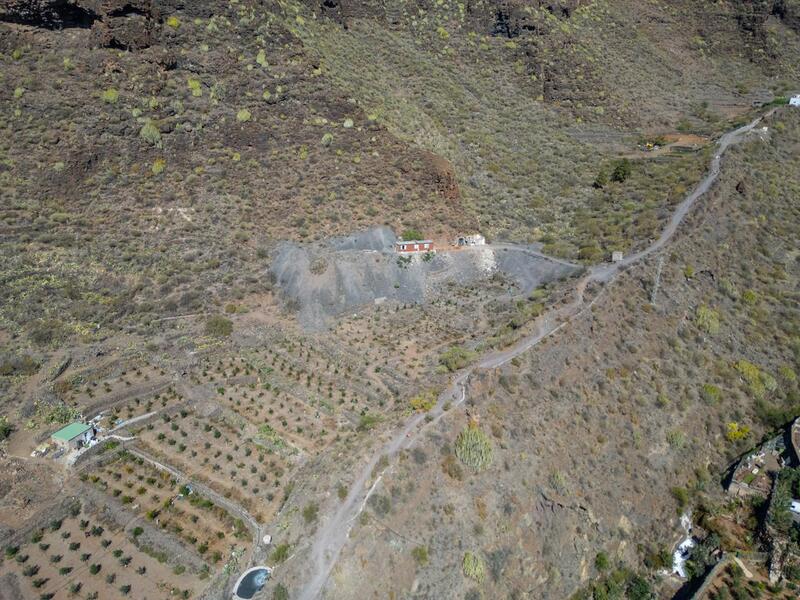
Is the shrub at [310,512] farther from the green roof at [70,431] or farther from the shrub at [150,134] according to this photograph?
the shrub at [150,134]

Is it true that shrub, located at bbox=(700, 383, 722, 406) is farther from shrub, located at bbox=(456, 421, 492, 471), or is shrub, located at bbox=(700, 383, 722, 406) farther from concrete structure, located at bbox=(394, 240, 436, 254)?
concrete structure, located at bbox=(394, 240, 436, 254)

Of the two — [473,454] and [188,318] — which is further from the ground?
[473,454]

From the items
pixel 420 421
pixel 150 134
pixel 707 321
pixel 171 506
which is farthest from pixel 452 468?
pixel 150 134

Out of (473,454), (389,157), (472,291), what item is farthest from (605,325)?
(389,157)

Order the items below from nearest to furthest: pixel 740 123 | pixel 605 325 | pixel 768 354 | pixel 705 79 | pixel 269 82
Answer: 1. pixel 605 325
2. pixel 768 354
3. pixel 269 82
4. pixel 740 123
5. pixel 705 79

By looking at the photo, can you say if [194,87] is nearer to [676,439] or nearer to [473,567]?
[473,567]

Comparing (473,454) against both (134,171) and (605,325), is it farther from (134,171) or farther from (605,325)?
(134,171)

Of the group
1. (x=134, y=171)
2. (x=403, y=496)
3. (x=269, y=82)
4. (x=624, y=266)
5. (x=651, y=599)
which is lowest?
(x=651, y=599)

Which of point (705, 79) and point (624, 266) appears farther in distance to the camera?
point (705, 79)
